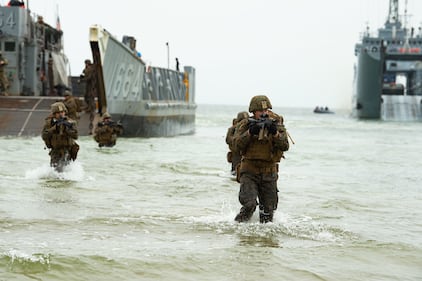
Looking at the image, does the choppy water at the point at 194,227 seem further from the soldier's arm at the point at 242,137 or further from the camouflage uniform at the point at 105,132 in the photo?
the camouflage uniform at the point at 105,132

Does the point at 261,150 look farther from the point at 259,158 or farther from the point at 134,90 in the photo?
the point at 134,90

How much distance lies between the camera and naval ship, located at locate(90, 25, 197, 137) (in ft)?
74.4

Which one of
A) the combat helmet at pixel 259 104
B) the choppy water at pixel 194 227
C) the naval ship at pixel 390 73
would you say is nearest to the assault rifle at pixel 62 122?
the choppy water at pixel 194 227

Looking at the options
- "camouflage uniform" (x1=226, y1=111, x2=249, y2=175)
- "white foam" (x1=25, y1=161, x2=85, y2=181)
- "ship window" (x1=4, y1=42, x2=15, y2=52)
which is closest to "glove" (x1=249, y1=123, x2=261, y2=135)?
"camouflage uniform" (x1=226, y1=111, x2=249, y2=175)

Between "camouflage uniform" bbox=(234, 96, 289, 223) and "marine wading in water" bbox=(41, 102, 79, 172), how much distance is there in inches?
174

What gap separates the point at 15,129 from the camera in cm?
2303

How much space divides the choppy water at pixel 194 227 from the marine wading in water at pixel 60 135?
252 mm

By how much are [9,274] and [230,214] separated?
3.65 meters

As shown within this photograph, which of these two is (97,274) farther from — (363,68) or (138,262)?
(363,68)

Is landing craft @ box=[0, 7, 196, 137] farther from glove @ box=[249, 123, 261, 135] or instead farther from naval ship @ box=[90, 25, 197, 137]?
glove @ box=[249, 123, 261, 135]

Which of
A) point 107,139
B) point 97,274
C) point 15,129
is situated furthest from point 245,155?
point 15,129

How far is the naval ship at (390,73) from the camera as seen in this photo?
174ft

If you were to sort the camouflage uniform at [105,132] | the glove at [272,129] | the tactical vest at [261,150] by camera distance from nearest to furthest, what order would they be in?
the glove at [272,129], the tactical vest at [261,150], the camouflage uniform at [105,132]

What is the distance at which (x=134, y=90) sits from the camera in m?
26.0
